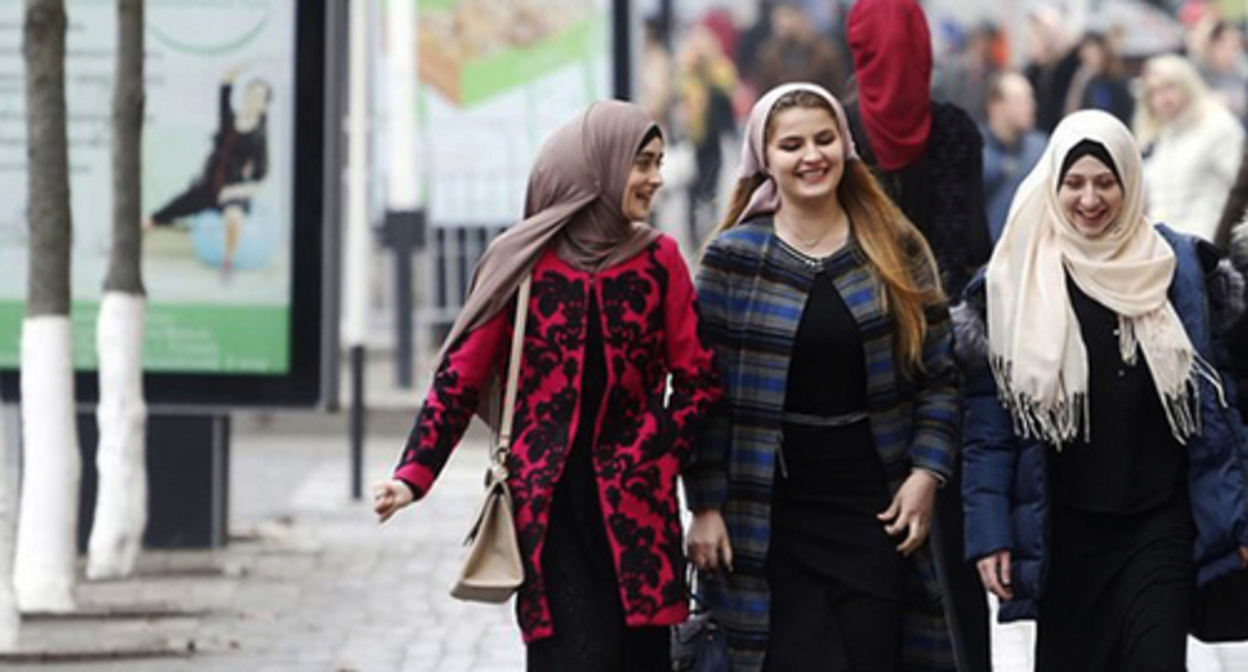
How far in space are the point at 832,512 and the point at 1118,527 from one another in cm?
62

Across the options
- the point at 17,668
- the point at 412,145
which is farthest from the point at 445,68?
the point at 17,668

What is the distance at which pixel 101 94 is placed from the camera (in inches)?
547

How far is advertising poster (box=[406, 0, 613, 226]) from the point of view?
70.4 ft

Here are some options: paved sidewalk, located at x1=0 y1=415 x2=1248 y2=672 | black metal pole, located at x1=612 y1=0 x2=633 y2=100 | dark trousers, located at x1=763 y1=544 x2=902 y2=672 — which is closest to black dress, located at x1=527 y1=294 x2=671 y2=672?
dark trousers, located at x1=763 y1=544 x2=902 y2=672

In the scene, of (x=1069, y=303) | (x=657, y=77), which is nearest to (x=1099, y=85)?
(x=657, y=77)

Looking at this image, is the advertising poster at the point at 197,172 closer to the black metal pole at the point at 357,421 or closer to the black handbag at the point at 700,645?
the black metal pole at the point at 357,421

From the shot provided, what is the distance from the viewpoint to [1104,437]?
7.72 meters

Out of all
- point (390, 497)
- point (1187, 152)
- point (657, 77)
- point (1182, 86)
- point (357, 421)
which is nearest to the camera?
point (390, 497)

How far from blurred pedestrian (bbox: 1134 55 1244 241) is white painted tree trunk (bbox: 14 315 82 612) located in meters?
7.28

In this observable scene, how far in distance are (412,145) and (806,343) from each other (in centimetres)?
1300

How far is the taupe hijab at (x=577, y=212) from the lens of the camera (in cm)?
755

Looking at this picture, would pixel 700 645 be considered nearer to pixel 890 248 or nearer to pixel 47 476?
pixel 890 248

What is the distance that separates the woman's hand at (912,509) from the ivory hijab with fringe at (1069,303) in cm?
30

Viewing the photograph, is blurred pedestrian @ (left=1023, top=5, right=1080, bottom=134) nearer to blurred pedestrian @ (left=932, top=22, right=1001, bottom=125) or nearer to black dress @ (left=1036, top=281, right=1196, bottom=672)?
blurred pedestrian @ (left=932, top=22, right=1001, bottom=125)
